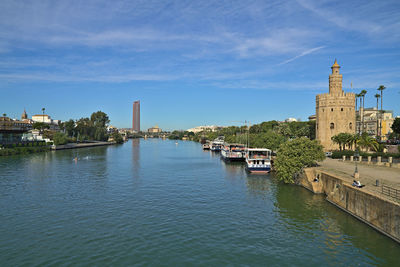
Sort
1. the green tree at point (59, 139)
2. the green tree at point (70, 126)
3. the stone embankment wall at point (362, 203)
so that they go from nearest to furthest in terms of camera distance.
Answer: the stone embankment wall at point (362, 203)
the green tree at point (59, 139)
the green tree at point (70, 126)

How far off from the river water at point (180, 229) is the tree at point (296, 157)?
2.93 m

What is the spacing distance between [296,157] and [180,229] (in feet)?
83.7

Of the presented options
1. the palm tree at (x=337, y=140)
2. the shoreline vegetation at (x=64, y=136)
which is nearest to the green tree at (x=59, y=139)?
the shoreline vegetation at (x=64, y=136)

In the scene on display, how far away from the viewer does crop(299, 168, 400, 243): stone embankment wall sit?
72.2 feet

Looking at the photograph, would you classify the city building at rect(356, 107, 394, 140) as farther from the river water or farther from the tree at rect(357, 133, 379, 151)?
the river water

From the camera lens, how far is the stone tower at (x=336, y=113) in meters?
71.4

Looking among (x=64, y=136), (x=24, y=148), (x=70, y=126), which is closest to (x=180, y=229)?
(x=24, y=148)

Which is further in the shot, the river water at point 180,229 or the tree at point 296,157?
the tree at point 296,157

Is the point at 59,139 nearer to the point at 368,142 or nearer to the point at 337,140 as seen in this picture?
the point at 337,140

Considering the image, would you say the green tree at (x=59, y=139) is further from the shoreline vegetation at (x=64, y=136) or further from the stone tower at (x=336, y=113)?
the stone tower at (x=336, y=113)

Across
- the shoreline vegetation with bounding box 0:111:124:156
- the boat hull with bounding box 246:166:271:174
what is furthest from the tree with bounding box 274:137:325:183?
the shoreline vegetation with bounding box 0:111:124:156

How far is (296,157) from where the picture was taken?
44281 mm

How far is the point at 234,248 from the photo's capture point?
21859mm

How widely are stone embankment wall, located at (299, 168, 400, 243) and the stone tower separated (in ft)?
118
